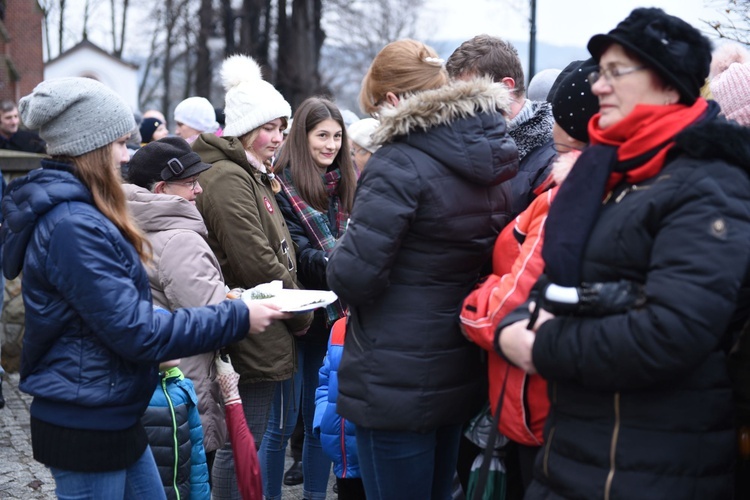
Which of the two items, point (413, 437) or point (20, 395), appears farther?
point (20, 395)

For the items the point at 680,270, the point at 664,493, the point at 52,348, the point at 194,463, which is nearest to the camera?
the point at 680,270

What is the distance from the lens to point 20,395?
23.7ft

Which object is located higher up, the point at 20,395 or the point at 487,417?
the point at 487,417

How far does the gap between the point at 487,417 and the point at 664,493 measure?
919 mm

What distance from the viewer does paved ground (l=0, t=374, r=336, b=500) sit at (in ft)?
16.8

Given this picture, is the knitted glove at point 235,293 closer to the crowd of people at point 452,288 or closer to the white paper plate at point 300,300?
the crowd of people at point 452,288

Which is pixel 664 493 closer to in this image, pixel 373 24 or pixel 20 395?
pixel 20 395

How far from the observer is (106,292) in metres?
2.64

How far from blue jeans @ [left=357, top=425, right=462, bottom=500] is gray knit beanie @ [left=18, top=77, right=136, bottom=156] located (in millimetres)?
1322

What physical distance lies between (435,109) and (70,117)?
1.18 metres

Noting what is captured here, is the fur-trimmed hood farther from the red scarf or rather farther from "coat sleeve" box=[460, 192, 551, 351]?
the red scarf

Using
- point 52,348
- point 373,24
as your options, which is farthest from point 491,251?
point 373,24

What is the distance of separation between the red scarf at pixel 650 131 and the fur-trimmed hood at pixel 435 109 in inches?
27.4

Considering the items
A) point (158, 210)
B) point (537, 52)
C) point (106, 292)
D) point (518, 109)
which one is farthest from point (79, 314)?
point (537, 52)
